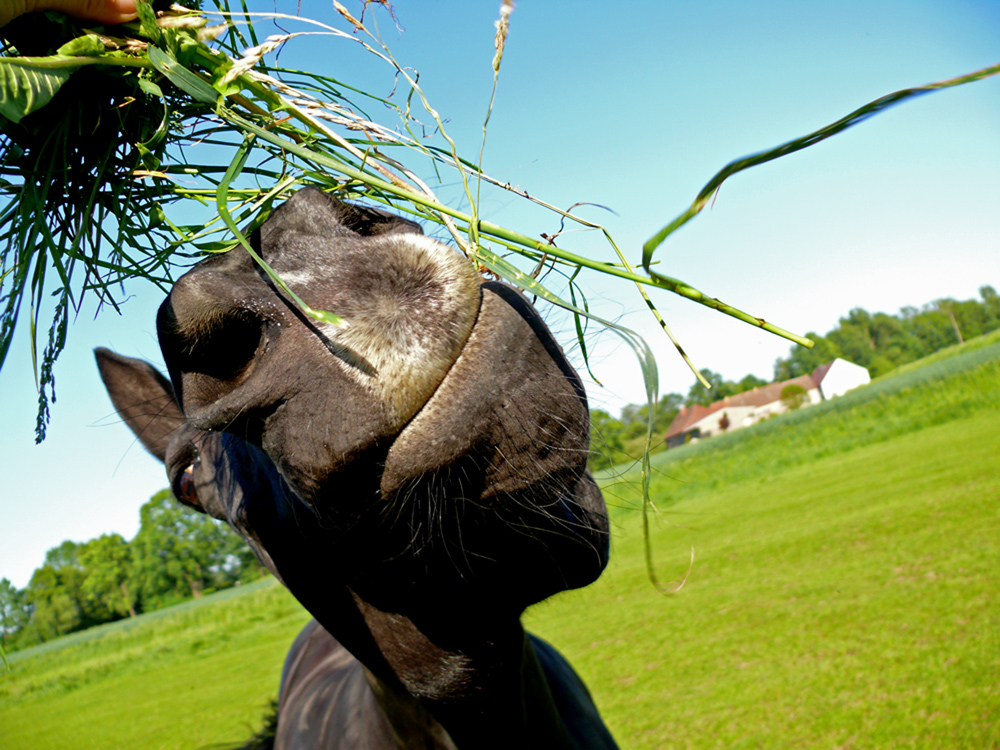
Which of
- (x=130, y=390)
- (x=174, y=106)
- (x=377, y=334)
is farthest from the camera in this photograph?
(x=130, y=390)

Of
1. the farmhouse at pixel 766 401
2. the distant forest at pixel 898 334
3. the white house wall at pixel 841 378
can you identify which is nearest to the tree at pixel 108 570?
the distant forest at pixel 898 334

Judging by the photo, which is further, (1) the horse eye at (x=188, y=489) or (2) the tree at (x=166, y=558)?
(2) the tree at (x=166, y=558)

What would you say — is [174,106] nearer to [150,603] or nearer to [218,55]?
[218,55]

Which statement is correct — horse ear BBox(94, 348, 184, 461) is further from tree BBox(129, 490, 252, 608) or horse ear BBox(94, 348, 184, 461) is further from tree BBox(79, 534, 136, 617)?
tree BBox(79, 534, 136, 617)

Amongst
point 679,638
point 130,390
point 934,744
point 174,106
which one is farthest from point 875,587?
point 174,106

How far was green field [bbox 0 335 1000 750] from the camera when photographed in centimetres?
521

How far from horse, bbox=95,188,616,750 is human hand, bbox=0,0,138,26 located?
445 mm

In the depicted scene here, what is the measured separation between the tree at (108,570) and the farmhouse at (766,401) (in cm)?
4623

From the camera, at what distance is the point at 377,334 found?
999mm

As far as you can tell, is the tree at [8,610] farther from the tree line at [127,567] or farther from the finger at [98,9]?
the tree line at [127,567]

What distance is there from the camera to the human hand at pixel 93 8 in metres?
1.13

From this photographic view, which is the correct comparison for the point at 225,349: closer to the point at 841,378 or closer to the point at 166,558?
the point at 166,558

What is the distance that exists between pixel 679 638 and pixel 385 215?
806 cm

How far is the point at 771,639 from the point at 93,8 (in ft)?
25.5
